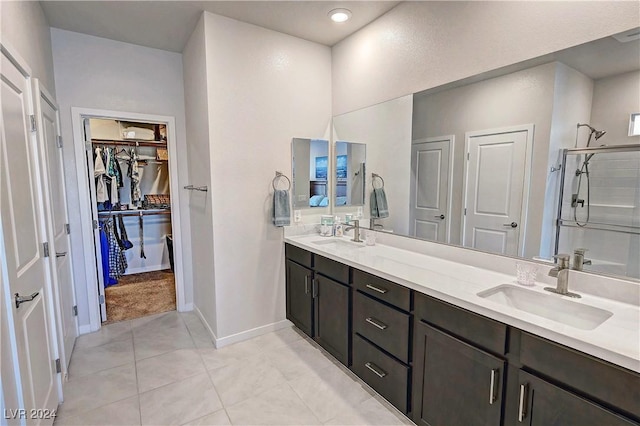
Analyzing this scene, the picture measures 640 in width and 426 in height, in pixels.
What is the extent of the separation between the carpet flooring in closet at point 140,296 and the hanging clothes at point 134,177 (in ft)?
3.55

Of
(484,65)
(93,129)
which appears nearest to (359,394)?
(484,65)

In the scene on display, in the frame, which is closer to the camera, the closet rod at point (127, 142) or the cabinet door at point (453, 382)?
the cabinet door at point (453, 382)

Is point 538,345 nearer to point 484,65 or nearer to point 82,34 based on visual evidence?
point 484,65

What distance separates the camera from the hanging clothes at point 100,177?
159 inches

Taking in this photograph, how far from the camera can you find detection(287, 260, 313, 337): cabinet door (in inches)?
104

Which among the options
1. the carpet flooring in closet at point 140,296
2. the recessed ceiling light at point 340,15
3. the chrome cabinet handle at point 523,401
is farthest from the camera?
the carpet flooring in closet at point 140,296

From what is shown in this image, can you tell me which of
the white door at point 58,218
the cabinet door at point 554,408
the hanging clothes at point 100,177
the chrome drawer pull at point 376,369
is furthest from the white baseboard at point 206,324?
the cabinet door at point 554,408

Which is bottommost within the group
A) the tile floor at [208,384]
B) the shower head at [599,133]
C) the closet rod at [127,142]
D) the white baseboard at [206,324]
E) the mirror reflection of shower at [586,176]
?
the tile floor at [208,384]

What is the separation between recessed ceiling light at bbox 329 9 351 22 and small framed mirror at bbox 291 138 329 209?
101 cm

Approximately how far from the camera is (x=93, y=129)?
4.29 m

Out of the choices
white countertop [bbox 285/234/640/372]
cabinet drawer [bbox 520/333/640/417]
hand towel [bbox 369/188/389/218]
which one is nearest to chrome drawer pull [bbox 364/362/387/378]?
white countertop [bbox 285/234/640/372]

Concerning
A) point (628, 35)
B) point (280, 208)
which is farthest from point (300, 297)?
point (628, 35)

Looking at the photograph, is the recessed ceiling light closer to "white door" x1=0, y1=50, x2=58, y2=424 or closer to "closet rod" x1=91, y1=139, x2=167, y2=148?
"white door" x1=0, y1=50, x2=58, y2=424

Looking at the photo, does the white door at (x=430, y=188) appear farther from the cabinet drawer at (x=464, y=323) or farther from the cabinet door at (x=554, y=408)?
the cabinet door at (x=554, y=408)
